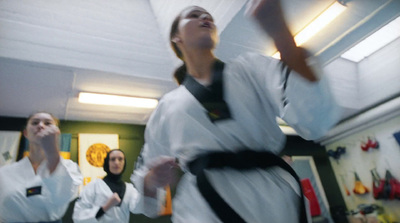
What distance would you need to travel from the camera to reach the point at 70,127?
395cm

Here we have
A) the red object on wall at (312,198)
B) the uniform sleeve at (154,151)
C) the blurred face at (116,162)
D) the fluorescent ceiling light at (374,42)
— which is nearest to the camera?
the uniform sleeve at (154,151)

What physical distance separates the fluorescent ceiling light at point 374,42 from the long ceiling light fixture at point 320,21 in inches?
70.4

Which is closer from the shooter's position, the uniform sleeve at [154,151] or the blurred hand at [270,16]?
the blurred hand at [270,16]

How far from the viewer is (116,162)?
3316mm

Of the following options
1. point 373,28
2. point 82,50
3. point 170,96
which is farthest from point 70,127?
point 373,28

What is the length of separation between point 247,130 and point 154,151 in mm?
439

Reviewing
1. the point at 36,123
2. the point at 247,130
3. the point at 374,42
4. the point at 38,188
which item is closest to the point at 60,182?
the point at 38,188

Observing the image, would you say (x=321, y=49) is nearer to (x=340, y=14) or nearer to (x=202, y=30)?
(x=340, y=14)

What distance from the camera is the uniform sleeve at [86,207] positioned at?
2766mm

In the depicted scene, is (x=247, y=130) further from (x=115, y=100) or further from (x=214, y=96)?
(x=115, y=100)

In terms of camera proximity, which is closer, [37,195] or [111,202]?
[37,195]

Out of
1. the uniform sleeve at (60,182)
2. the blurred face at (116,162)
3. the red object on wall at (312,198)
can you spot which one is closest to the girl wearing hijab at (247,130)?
the uniform sleeve at (60,182)

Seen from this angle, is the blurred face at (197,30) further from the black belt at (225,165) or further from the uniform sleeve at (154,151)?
the black belt at (225,165)

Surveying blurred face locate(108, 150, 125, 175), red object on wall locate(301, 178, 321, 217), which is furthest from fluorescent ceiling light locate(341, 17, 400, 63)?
blurred face locate(108, 150, 125, 175)
